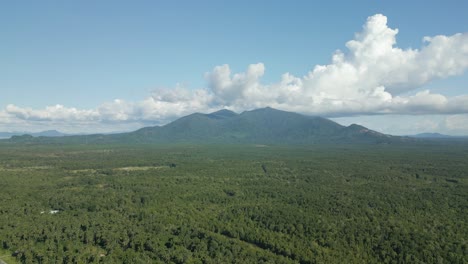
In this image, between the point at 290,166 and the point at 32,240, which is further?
the point at 290,166

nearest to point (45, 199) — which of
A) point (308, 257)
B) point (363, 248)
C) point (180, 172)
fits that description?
point (180, 172)

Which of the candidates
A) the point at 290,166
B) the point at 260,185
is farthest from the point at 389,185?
the point at 290,166

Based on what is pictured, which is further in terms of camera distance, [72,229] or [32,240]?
[72,229]

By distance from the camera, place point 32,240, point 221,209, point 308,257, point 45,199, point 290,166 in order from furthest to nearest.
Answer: point 290,166 → point 45,199 → point 221,209 → point 32,240 → point 308,257

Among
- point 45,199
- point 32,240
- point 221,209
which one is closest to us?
point 32,240

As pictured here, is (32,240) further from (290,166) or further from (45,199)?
(290,166)

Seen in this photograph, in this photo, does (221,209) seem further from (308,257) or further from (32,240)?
(32,240)
